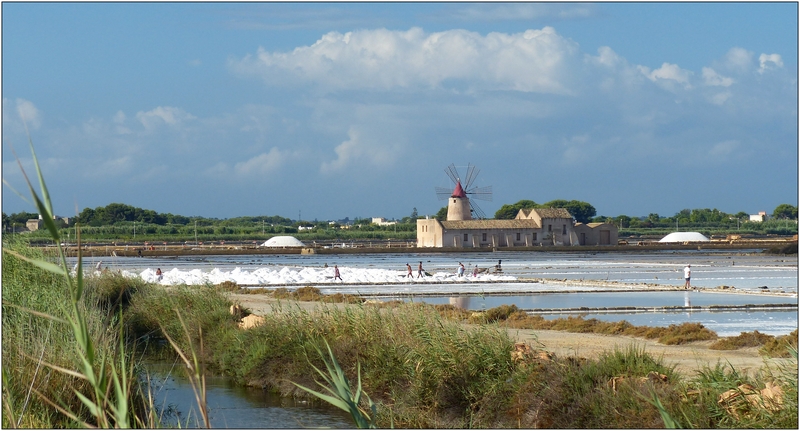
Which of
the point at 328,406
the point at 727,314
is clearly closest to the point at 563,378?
the point at 328,406

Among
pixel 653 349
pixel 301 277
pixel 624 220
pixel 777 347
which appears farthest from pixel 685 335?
pixel 624 220

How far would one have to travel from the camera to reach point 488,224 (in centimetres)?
6750

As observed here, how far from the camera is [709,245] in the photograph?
238ft

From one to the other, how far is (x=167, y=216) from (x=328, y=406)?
10388cm

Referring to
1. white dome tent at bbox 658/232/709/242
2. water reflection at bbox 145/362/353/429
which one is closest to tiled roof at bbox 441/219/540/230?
white dome tent at bbox 658/232/709/242

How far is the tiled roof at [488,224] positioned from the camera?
221 ft

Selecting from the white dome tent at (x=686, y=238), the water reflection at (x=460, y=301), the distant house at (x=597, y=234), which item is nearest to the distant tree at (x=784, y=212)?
the white dome tent at (x=686, y=238)

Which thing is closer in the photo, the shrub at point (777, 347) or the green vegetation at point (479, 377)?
the green vegetation at point (479, 377)

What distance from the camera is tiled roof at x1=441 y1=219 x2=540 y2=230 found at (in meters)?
67.3

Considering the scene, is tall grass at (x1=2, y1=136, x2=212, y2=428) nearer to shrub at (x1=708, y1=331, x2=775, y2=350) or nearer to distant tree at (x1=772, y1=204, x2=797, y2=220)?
shrub at (x1=708, y1=331, x2=775, y2=350)

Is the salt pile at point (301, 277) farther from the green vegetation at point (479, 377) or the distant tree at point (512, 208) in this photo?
the distant tree at point (512, 208)

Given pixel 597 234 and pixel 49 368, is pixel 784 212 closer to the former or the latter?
pixel 597 234

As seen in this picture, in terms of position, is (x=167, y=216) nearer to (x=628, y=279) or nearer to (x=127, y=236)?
(x=127, y=236)

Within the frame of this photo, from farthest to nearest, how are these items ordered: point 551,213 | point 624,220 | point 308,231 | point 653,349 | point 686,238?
point 624,220, point 308,231, point 686,238, point 551,213, point 653,349
